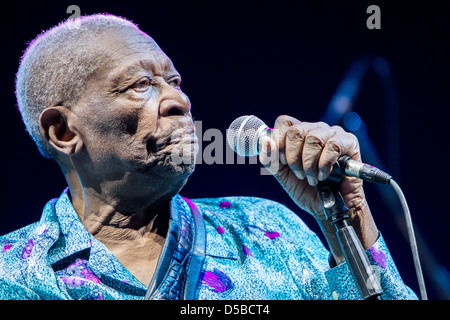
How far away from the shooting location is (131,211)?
1896 mm

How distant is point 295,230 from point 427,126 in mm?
1220

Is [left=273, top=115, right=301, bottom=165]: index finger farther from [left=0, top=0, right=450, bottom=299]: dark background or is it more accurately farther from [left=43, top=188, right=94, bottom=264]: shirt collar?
[left=0, top=0, right=450, bottom=299]: dark background

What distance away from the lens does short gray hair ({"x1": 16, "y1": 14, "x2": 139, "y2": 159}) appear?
182 cm

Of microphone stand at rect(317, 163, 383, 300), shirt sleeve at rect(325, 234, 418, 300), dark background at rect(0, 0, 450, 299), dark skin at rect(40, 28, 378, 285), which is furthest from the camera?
dark background at rect(0, 0, 450, 299)

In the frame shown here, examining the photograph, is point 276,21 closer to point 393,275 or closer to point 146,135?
point 146,135

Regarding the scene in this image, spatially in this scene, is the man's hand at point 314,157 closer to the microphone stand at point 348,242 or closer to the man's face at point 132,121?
the microphone stand at point 348,242

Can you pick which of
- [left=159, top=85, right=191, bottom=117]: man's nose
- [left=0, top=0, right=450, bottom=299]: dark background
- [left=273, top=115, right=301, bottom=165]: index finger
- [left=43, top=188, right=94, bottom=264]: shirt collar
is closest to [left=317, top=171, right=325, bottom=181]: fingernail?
[left=273, top=115, right=301, bottom=165]: index finger

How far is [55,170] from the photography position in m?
2.58

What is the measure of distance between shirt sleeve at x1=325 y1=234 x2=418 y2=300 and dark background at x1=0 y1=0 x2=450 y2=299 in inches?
41.8

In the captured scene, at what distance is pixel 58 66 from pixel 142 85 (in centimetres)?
30

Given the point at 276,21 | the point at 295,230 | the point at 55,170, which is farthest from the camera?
the point at 276,21

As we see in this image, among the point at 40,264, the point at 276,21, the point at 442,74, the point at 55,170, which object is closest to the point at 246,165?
the point at 276,21

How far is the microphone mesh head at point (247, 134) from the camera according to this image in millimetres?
1527
